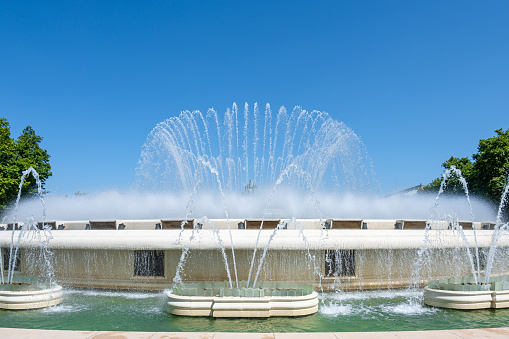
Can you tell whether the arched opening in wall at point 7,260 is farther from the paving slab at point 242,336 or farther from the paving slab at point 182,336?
the paving slab at point 242,336

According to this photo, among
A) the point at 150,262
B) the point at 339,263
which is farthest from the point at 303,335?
the point at 150,262

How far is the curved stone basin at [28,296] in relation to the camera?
28.7ft

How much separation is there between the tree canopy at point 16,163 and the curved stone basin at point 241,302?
1002 inches

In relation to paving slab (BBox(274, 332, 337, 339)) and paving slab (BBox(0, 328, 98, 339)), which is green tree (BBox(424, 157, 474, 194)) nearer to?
paving slab (BBox(274, 332, 337, 339))

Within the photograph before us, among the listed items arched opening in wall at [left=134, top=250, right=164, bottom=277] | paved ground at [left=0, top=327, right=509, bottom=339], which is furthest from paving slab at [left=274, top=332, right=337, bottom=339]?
arched opening in wall at [left=134, top=250, right=164, bottom=277]

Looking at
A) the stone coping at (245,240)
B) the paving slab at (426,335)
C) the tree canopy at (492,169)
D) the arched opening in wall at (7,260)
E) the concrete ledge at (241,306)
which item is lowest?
the paving slab at (426,335)

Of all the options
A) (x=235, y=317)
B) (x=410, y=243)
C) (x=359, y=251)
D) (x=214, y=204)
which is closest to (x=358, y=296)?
(x=359, y=251)

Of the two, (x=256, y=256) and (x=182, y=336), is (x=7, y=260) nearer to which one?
(x=256, y=256)

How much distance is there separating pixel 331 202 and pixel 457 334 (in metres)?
13.8

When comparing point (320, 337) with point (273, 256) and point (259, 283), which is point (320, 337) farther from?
point (273, 256)

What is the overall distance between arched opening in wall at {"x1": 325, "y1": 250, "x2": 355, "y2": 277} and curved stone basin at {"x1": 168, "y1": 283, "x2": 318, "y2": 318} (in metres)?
2.23

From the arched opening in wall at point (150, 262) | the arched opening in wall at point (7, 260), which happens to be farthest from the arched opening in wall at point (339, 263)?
the arched opening in wall at point (7, 260)

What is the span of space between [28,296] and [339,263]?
7331 mm

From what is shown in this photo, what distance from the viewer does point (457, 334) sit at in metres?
6.45
